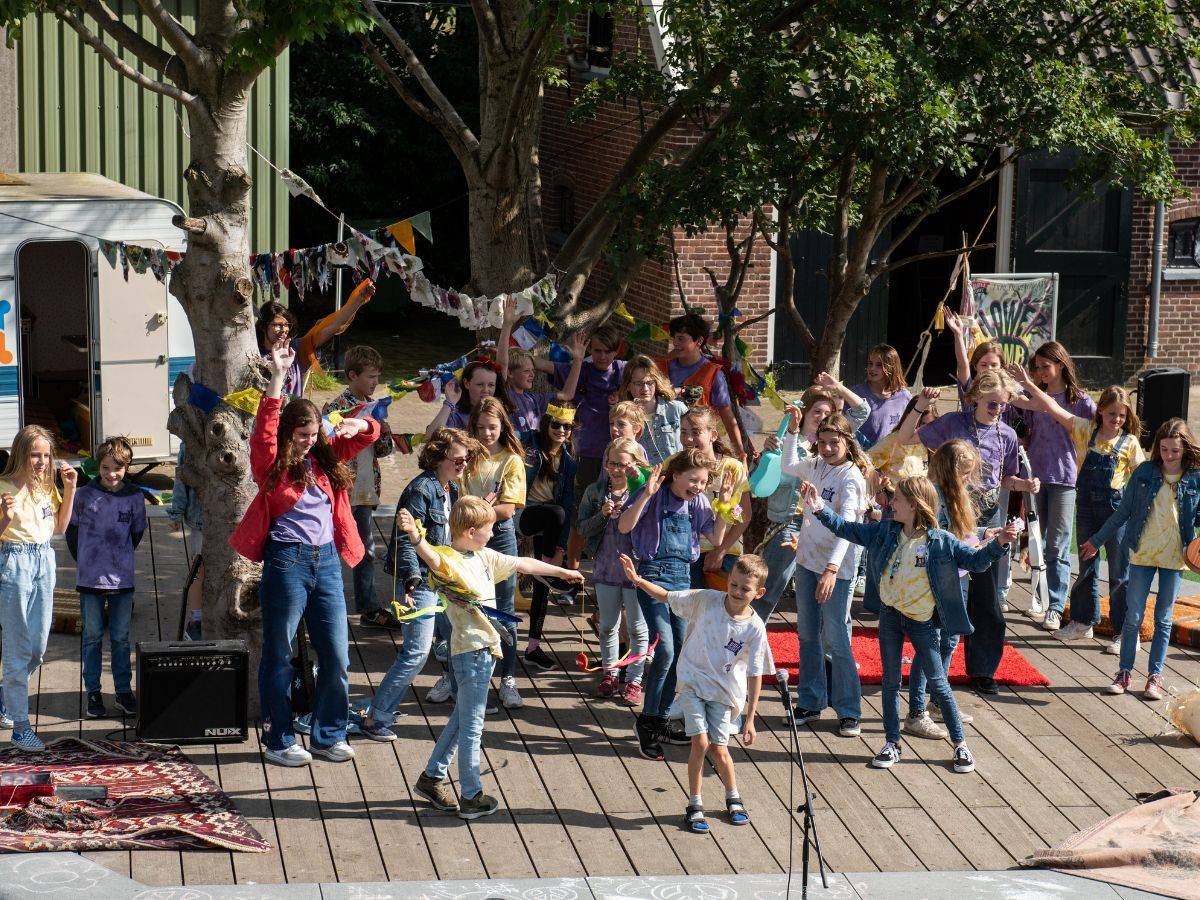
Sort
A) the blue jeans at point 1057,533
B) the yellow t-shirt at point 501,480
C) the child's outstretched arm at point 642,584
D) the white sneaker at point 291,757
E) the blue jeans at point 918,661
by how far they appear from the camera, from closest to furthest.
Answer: the child's outstretched arm at point 642,584 < the white sneaker at point 291,757 < the blue jeans at point 918,661 < the yellow t-shirt at point 501,480 < the blue jeans at point 1057,533

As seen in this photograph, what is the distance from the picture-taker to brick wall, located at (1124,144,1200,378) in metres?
19.5

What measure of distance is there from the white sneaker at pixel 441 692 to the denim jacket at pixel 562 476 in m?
1.31

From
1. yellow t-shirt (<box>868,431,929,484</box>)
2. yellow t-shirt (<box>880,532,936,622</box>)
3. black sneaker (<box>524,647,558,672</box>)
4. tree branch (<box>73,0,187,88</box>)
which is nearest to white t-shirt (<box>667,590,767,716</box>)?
yellow t-shirt (<box>880,532,936,622</box>)

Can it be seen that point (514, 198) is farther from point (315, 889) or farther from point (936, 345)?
point (936, 345)

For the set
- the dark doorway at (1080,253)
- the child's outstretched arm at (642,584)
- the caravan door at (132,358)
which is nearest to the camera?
the child's outstretched arm at (642,584)

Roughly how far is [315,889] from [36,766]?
1911mm

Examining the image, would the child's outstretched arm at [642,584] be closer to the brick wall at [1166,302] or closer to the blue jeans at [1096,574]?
the blue jeans at [1096,574]

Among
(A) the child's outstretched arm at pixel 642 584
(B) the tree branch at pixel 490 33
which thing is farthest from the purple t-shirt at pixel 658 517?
(B) the tree branch at pixel 490 33

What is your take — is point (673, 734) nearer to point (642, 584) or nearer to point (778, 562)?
point (642, 584)

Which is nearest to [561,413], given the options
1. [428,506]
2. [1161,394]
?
[428,506]

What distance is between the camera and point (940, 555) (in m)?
8.20

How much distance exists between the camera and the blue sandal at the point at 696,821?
7449 millimetres

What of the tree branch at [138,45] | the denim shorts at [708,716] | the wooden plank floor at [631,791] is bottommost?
the wooden plank floor at [631,791]

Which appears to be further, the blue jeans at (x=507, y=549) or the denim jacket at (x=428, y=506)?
the blue jeans at (x=507, y=549)
